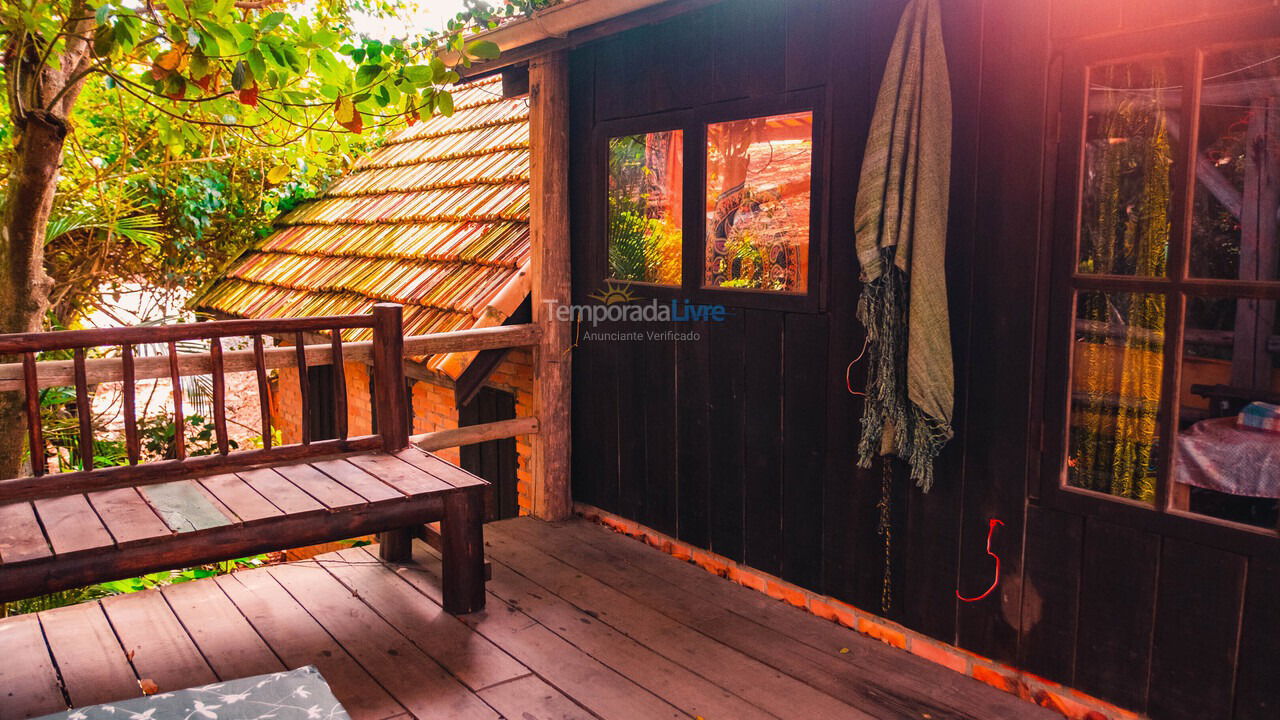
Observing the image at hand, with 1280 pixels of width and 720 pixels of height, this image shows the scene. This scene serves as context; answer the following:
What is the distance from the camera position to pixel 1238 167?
257 cm

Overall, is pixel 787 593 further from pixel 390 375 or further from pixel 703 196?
pixel 390 375

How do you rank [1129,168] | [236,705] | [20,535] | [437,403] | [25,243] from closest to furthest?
[236,705] → [1129,168] → [20,535] → [25,243] → [437,403]

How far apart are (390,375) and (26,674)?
1.77 meters

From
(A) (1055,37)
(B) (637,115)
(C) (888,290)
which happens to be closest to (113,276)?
(B) (637,115)

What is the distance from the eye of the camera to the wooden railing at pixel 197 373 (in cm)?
341

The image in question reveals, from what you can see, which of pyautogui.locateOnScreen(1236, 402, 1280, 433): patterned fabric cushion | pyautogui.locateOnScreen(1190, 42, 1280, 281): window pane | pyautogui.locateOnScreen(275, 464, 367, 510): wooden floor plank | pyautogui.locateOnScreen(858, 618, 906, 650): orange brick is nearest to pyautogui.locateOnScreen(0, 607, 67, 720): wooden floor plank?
pyautogui.locateOnScreen(275, 464, 367, 510): wooden floor plank

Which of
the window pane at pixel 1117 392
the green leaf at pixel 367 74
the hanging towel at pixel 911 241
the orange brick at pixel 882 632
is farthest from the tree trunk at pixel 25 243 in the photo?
the window pane at pixel 1117 392

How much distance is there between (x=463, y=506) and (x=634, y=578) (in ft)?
3.39

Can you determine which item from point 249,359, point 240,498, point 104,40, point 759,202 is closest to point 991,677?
point 759,202

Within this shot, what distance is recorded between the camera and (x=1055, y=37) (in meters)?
2.93

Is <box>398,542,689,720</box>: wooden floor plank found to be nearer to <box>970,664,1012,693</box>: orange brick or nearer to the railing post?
the railing post

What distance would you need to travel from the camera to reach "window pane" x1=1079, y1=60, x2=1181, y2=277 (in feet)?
8.97

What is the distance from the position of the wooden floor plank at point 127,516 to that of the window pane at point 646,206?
2524 millimetres

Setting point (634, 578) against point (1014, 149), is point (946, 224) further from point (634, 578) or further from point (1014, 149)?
point (634, 578)
